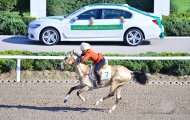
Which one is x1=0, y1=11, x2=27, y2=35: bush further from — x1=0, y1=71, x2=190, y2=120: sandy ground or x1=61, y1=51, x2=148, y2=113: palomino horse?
x1=61, y1=51, x2=148, y2=113: palomino horse

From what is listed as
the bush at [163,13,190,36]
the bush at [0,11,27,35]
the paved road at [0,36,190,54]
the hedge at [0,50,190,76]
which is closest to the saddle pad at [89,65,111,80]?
the hedge at [0,50,190,76]

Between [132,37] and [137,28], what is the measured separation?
1.27 ft

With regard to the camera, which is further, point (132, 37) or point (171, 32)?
point (171, 32)

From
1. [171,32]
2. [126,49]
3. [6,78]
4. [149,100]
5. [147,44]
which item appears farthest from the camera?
[171,32]

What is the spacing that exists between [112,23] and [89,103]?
7.42 meters

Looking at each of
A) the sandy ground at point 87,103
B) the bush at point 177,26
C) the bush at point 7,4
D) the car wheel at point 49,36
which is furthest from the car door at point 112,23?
the bush at point 7,4

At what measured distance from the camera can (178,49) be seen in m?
20.6

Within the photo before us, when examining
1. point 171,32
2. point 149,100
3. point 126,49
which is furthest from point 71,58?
point 171,32

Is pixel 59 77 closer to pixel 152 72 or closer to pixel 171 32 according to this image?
pixel 152 72

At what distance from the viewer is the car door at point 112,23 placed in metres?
20.6

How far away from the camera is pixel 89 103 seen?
13602mm

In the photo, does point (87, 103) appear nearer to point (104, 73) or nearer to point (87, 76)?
point (87, 76)

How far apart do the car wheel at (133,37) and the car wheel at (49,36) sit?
248 centimetres

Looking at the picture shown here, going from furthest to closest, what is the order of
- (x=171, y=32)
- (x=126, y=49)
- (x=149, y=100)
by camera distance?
1. (x=171, y=32)
2. (x=126, y=49)
3. (x=149, y=100)
